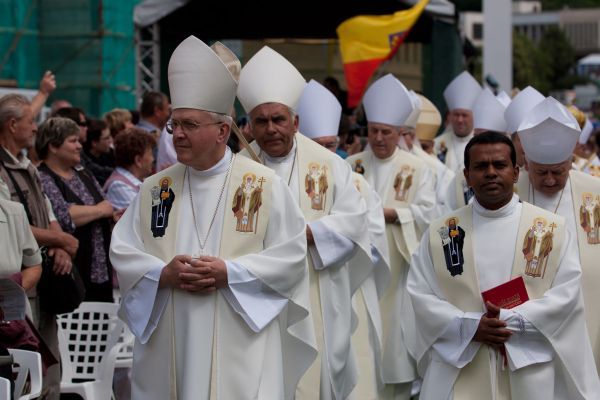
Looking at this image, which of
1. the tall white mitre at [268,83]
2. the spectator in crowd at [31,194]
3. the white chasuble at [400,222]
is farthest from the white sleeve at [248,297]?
the white chasuble at [400,222]

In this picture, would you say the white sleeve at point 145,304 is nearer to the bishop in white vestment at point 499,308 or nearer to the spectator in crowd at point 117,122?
the bishop in white vestment at point 499,308

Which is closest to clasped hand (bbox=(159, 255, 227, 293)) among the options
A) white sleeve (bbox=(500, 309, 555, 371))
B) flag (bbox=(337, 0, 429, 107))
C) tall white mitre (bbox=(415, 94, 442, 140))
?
white sleeve (bbox=(500, 309, 555, 371))

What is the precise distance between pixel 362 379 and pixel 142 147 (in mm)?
2246

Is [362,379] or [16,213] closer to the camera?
[16,213]

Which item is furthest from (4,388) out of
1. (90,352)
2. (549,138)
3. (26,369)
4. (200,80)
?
(549,138)

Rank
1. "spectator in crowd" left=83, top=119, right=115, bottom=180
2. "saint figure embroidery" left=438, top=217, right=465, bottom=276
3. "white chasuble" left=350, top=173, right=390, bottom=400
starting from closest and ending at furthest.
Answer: "saint figure embroidery" left=438, top=217, right=465, bottom=276 → "white chasuble" left=350, top=173, right=390, bottom=400 → "spectator in crowd" left=83, top=119, right=115, bottom=180

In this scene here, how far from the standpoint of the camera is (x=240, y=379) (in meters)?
6.27

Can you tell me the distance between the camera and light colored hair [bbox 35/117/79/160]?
8.84 meters

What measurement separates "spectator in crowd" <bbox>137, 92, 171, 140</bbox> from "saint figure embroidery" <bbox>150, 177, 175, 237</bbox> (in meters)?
5.32

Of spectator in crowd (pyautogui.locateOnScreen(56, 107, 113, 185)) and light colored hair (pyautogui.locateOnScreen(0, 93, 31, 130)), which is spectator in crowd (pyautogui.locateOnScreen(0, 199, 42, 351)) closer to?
light colored hair (pyautogui.locateOnScreen(0, 93, 31, 130))

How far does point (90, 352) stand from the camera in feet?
28.4

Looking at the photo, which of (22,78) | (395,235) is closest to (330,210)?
(395,235)

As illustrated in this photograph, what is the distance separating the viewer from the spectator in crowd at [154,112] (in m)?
11.8

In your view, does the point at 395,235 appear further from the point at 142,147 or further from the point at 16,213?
the point at 16,213
